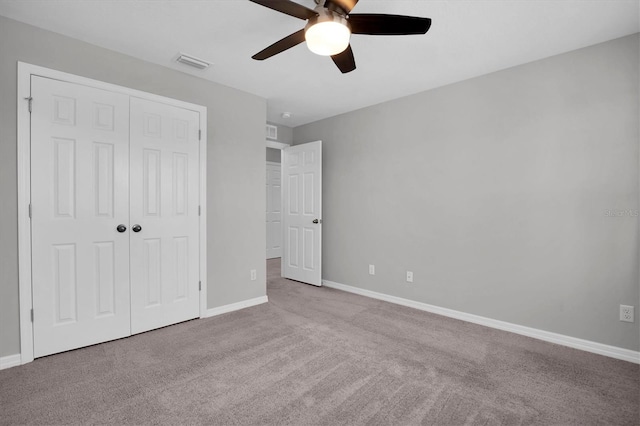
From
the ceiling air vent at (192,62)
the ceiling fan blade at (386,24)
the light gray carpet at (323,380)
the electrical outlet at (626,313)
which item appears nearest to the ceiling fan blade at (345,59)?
the ceiling fan blade at (386,24)

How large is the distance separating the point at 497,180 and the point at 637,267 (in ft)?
3.94

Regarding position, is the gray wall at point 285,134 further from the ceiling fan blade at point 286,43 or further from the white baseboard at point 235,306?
the ceiling fan blade at point 286,43

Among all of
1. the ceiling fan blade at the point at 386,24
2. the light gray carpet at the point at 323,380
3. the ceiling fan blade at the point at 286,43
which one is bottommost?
the light gray carpet at the point at 323,380

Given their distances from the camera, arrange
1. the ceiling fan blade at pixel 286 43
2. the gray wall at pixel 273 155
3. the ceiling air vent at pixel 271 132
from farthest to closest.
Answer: the gray wall at pixel 273 155 < the ceiling air vent at pixel 271 132 < the ceiling fan blade at pixel 286 43

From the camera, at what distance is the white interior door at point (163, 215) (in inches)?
110

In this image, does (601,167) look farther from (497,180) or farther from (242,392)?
(242,392)

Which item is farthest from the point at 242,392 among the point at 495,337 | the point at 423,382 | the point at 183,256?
the point at 495,337

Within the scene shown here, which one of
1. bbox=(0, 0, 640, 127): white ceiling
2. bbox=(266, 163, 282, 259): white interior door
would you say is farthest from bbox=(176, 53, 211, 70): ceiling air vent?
bbox=(266, 163, 282, 259): white interior door

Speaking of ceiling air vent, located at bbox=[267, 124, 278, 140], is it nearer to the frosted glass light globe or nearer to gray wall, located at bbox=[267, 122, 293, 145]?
gray wall, located at bbox=[267, 122, 293, 145]

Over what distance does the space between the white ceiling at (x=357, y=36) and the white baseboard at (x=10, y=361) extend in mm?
2427

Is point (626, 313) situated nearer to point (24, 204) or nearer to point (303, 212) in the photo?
point (303, 212)

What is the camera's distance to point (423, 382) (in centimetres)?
207

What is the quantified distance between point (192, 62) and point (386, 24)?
1.90m

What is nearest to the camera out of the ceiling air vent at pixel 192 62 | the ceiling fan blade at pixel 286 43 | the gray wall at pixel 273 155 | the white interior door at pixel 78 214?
the ceiling fan blade at pixel 286 43
